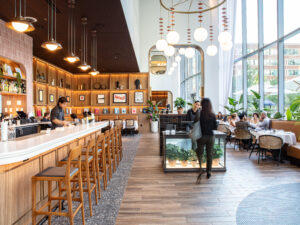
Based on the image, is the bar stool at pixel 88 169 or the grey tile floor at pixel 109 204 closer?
the grey tile floor at pixel 109 204

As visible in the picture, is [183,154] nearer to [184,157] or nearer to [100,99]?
[184,157]

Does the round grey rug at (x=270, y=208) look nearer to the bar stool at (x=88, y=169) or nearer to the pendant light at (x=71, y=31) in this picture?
the bar stool at (x=88, y=169)

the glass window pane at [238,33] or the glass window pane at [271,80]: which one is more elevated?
the glass window pane at [238,33]

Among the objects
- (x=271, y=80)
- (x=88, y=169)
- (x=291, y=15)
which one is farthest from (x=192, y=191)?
(x=291, y=15)

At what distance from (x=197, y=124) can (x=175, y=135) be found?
2.60 ft

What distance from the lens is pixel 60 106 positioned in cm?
476

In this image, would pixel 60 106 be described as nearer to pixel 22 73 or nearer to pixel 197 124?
pixel 22 73

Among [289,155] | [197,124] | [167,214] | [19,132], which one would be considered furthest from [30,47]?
[289,155]

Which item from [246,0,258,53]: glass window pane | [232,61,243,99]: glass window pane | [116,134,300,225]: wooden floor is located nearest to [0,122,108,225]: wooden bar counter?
[116,134,300,225]: wooden floor

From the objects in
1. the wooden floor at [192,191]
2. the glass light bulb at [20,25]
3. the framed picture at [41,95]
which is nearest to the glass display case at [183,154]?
the wooden floor at [192,191]

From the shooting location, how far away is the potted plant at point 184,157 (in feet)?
16.1

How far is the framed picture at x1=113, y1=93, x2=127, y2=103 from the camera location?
12.0 metres

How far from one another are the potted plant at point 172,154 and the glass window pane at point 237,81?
7094 millimetres

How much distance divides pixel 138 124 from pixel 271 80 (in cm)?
671
